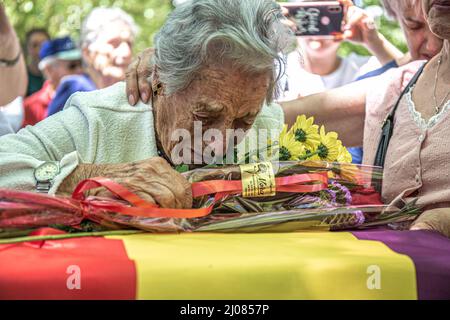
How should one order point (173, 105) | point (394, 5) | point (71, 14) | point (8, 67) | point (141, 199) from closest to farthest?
point (141, 199)
point (173, 105)
point (394, 5)
point (8, 67)
point (71, 14)

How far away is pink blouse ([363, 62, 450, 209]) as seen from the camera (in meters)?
3.44

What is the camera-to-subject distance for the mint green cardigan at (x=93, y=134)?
3.23 metres

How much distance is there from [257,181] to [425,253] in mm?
642

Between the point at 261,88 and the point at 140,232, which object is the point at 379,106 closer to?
the point at 261,88

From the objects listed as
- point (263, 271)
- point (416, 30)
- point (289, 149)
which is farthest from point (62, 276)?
point (416, 30)

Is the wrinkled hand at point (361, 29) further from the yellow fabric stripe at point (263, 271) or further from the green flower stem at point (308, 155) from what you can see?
the yellow fabric stripe at point (263, 271)

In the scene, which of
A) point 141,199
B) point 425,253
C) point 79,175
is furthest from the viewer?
point 79,175

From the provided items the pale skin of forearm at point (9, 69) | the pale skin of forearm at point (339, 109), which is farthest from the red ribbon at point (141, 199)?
the pale skin of forearm at point (9, 69)

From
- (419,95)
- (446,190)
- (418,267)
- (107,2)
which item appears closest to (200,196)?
(418,267)

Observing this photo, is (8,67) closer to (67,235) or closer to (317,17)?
(317,17)

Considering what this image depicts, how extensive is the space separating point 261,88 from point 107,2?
13.8 m

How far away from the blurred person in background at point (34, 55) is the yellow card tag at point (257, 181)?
7.93 meters

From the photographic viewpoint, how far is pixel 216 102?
3.19m

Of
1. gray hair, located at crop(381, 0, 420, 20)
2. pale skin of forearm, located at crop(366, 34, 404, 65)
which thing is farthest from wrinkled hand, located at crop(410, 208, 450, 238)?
pale skin of forearm, located at crop(366, 34, 404, 65)
